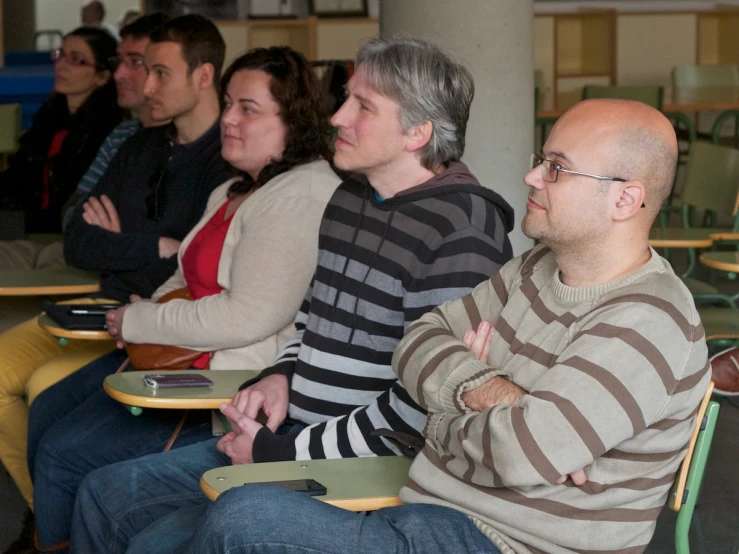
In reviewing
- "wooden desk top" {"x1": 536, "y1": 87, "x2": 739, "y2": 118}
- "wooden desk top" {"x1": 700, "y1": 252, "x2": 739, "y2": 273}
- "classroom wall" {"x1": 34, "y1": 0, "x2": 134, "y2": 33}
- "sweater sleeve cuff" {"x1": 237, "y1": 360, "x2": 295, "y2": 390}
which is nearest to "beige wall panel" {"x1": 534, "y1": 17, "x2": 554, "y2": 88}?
"wooden desk top" {"x1": 536, "y1": 87, "x2": 739, "y2": 118}

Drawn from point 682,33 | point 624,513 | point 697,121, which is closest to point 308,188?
point 624,513

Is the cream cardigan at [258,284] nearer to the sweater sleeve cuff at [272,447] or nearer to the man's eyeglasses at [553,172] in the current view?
the sweater sleeve cuff at [272,447]

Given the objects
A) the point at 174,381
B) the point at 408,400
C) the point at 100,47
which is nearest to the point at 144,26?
the point at 100,47

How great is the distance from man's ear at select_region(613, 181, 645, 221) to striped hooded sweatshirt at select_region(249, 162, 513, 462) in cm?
41

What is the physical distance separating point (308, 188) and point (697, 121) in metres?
8.02

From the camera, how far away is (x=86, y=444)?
8.36 feet

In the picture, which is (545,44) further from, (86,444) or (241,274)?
(86,444)

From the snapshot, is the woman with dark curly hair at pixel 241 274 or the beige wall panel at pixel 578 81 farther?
the beige wall panel at pixel 578 81

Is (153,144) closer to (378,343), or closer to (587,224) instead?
(378,343)

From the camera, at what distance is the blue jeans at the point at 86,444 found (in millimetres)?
2479

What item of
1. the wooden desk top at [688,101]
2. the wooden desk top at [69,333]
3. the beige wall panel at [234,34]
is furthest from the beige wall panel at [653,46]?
the wooden desk top at [69,333]

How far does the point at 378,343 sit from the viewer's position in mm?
2127

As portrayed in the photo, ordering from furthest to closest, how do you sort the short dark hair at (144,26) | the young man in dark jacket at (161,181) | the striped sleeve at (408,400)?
the short dark hair at (144,26)
the young man in dark jacket at (161,181)
the striped sleeve at (408,400)

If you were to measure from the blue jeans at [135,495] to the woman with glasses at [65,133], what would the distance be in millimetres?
2333
